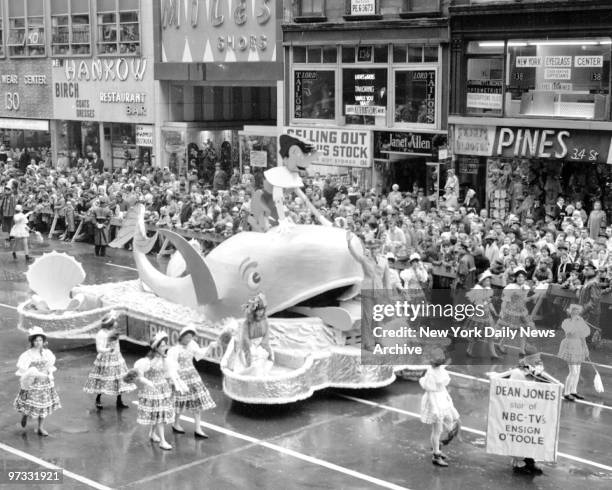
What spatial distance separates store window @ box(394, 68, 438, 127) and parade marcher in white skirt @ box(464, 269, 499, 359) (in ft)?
46.3

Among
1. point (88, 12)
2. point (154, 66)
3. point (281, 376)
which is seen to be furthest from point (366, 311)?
point (88, 12)

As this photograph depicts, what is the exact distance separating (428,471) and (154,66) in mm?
29376

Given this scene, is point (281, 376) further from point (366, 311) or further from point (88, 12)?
point (88, 12)

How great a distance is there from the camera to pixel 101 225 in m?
28.2

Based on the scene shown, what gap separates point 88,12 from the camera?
4231 cm

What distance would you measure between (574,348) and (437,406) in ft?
10.7

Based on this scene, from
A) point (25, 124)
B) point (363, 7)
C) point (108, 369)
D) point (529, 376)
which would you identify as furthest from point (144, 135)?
point (529, 376)

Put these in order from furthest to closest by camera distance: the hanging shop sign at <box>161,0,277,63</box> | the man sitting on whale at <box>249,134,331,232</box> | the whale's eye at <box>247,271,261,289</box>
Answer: the hanging shop sign at <box>161,0,277,63</box> < the man sitting on whale at <box>249,134,331,232</box> < the whale's eye at <box>247,271,261,289</box>

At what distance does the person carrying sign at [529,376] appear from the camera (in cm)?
1311

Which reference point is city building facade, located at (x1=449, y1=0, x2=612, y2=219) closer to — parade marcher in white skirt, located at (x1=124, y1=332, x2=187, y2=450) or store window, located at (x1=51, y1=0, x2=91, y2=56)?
parade marcher in white skirt, located at (x1=124, y1=332, x2=187, y2=450)

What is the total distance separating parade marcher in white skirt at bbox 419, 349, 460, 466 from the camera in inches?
520

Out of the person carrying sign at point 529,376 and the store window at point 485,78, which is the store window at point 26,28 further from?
the person carrying sign at point 529,376

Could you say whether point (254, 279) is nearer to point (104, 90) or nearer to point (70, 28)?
point (104, 90)

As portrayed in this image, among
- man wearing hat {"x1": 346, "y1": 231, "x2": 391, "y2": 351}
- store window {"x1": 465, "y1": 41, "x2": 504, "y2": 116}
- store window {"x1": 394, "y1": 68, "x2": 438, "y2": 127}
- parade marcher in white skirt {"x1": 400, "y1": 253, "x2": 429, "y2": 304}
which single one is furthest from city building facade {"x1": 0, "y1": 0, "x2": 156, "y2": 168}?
man wearing hat {"x1": 346, "y1": 231, "x2": 391, "y2": 351}
